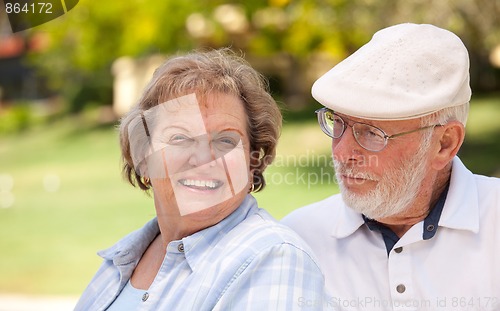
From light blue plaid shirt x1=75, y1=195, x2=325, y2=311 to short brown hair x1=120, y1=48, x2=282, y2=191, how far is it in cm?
17

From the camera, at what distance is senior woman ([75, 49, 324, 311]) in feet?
5.92

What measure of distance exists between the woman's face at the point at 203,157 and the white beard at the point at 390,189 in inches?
13.9

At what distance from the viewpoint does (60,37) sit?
1723cm

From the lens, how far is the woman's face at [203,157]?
1970 mm

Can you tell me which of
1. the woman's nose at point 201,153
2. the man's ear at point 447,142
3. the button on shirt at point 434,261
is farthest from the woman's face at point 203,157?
the man's ear at point 447,142

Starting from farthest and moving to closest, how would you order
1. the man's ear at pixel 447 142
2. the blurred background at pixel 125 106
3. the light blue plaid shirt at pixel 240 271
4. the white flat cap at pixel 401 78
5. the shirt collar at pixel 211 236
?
the blurred background at pixel 125 106
the man's ear at pixel 447 142
the white flat cap at pixel 401 78
the shirt collar at pixel 211 236
the light blue plaid shirt at pixel 240 271

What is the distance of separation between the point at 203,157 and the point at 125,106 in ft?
61.7

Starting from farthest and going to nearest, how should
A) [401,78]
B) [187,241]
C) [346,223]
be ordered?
[346,223] < [401,78] < [187,241]

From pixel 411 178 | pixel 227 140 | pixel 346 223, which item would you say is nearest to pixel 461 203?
pixel 411 178

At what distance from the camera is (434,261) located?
7.14 ft

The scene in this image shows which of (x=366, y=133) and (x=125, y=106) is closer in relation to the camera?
(x=366, y=133)

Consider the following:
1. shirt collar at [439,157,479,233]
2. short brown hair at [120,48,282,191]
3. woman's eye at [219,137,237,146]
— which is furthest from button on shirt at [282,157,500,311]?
woman's eye at [219,137,237,146]

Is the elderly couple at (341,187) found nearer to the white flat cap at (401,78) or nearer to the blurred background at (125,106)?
the white flat cap at (401,78)

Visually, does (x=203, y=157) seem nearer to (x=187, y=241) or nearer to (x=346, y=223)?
(x=187, y=241)
